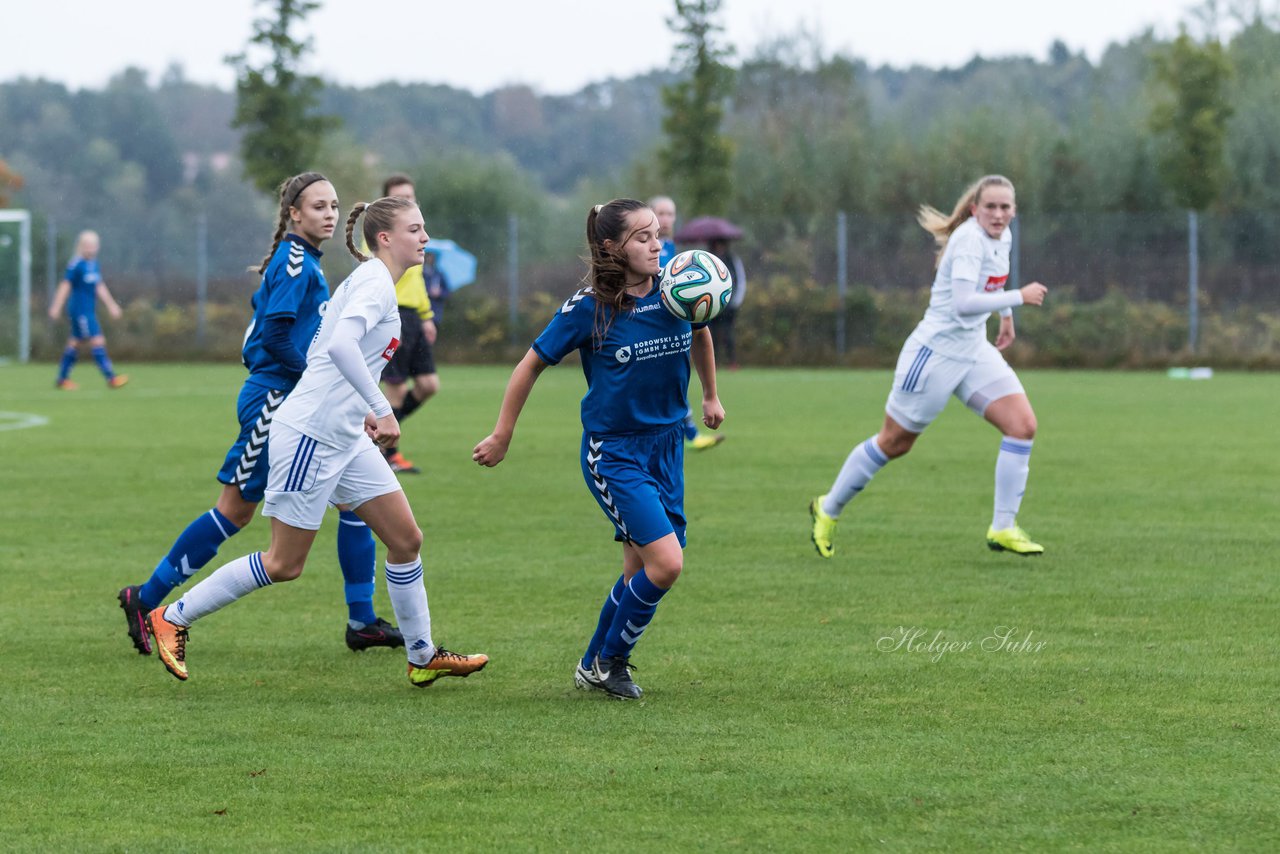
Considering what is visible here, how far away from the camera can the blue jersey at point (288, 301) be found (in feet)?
21.0

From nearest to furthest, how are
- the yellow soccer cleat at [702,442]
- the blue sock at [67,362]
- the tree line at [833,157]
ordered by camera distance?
the yellow soccer cleat at [702,442] < the blue sock at [67,362] < the tree line at [833,157]

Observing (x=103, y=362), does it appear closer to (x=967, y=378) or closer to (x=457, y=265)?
(x=457, y=265)

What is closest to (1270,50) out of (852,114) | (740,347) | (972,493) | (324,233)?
(852,114)

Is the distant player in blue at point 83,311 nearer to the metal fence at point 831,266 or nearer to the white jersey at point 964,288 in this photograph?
the metal fence at point 831,266

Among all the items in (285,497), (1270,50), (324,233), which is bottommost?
(285,497)

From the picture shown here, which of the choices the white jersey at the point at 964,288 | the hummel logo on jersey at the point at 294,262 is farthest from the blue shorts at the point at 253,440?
the white jersey at the point at 964,288

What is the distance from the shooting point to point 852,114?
154 feet

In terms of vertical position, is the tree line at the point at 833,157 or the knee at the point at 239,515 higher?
the tree line at the point at 833,157

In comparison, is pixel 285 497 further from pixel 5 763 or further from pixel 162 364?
pixel 162 364

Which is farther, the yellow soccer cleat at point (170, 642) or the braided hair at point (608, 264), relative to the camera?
the yellow soccer cleat at point (170, 642)

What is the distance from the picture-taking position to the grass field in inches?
171

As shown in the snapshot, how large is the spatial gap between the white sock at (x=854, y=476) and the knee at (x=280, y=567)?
3710 mm

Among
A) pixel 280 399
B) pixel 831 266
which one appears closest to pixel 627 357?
pixel 280 399

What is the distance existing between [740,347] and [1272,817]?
84.9ft
